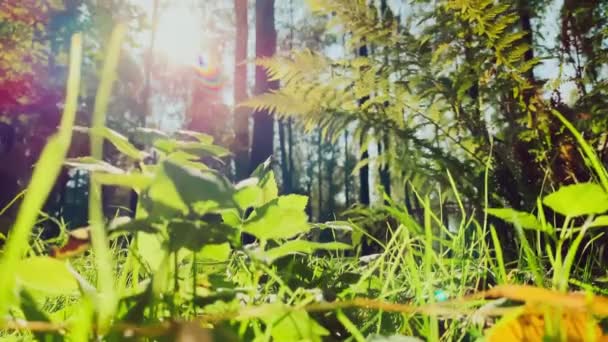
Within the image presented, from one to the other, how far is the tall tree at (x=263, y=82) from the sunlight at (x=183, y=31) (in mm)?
12045

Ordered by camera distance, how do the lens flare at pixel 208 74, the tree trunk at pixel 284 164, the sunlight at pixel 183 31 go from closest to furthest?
the sunlight at pixel 183 31 → the lens flare at pixel 208 74 → the tree trunk at pixel 284 164

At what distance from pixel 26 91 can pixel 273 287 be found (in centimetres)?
780

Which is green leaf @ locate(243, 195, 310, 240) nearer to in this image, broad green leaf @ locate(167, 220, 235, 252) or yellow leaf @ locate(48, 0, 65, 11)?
broad green leaf @ locate(167, 220, 235, 252)

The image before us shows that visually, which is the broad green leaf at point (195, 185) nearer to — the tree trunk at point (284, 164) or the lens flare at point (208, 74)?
the lens flare at point (208, 74)

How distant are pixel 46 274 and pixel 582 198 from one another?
52cm

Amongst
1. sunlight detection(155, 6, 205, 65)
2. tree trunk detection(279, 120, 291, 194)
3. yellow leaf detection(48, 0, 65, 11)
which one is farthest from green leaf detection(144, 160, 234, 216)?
tree trunk detection(279, 120, 291, 194)

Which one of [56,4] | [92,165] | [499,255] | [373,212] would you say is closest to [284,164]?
[56,4]

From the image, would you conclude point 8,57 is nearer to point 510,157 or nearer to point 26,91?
point 26,91

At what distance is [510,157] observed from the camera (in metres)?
1.80

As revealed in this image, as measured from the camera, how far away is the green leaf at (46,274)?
46 cm

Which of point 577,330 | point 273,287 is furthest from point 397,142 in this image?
point 577,330

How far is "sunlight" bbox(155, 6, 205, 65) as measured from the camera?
19.1m

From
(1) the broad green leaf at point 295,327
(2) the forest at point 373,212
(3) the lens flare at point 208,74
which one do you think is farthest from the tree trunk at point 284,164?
(1) the broad green leaf at point 295,327

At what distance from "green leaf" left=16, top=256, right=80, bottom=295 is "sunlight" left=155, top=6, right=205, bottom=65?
19407 millimetres
